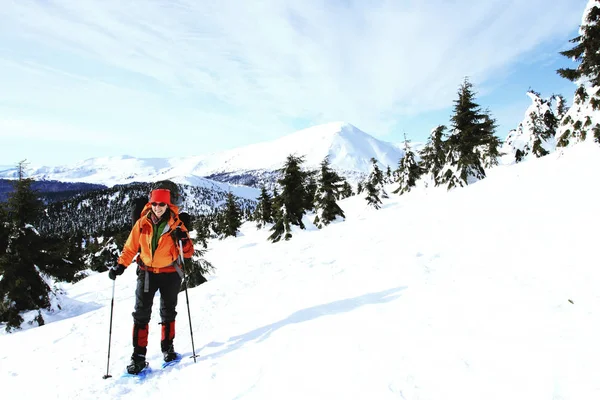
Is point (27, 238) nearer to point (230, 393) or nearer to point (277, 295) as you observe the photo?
point (277, 295)

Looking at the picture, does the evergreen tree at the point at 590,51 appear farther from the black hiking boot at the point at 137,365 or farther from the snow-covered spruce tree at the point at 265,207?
the snow-covered spruce tree at the point at 265,207

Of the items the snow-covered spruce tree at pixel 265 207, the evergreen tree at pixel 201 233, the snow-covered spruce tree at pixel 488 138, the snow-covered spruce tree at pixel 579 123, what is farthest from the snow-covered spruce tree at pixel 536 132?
the snow-covered spruce tree at pixel 265 207

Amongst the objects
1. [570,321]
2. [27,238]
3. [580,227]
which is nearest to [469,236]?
[580,227]

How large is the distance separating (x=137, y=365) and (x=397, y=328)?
4220mm

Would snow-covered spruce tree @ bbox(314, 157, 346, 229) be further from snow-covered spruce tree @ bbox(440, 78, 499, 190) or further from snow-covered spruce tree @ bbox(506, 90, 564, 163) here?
snow-covered spruce tree @ bbox(506, 90, 564, 163)

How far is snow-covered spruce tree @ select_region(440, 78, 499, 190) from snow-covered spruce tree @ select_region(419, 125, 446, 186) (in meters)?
2.54

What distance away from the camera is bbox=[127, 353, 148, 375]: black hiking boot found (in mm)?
4734

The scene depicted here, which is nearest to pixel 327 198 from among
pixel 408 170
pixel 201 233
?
pixel 408 170

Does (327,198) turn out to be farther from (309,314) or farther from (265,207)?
(309,314)

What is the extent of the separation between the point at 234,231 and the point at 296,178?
2813 cm

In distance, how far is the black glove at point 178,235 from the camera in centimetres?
512

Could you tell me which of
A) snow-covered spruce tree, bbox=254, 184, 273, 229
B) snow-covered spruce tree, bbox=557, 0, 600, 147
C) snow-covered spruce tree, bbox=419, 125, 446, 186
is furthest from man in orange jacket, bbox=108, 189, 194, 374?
snow-covered spruce tree, bbox=254, 184, 273, 229

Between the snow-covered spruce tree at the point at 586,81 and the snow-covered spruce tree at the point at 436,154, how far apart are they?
46.4ft

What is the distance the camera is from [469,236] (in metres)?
8.39
